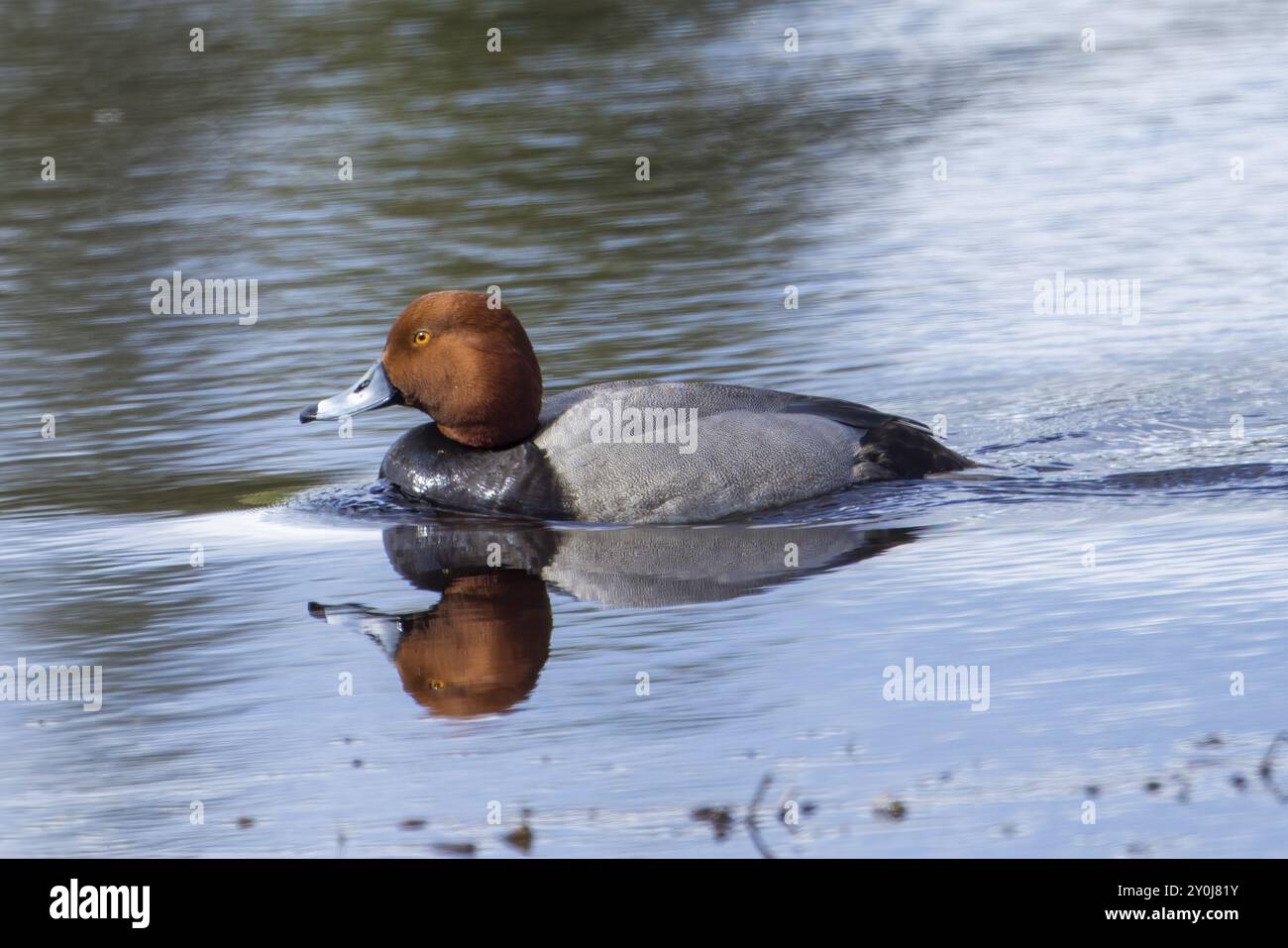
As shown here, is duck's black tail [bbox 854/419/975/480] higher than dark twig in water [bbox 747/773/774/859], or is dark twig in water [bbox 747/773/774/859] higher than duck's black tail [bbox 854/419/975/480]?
duck's black tail [bbox 854/419/975/480]

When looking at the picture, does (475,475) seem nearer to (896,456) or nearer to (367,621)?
(367,621)

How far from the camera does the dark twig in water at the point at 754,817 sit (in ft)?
18.2

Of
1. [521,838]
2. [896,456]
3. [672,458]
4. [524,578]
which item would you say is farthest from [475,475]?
[521,838]

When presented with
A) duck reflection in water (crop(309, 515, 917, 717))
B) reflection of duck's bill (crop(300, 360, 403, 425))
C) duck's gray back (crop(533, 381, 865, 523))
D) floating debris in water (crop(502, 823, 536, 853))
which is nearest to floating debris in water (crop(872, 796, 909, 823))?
floating debris in water (crop(502, 823, 536, 853))

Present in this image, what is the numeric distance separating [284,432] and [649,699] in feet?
17.5

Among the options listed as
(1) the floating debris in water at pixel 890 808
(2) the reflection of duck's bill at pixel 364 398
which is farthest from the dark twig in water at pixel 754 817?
(2) the reflection of duck's bill at pixel 364 398

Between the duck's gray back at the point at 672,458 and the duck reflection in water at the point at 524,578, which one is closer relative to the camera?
the duck reflection in water at the point at 524,578

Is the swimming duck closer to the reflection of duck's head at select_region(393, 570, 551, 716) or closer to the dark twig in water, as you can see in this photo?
the reflection of duck's head at select_region(393, 570, 551, 716)

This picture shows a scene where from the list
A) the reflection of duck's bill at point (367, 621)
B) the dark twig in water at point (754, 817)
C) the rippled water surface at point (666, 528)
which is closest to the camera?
the dark twig in water at point (754, 817)

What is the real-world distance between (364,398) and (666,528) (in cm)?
174

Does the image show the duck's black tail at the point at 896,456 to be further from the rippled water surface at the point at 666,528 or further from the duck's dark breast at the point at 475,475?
the duck's dark breast at the point at 475,475

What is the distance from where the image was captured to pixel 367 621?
8156mm

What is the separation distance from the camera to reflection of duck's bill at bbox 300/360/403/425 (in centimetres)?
1006

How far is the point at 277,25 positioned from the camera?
2688 centimetres
